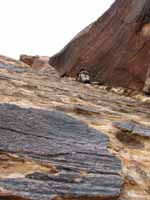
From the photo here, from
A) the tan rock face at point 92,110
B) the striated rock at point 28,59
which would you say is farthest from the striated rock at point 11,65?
the striated rock at point 28,59

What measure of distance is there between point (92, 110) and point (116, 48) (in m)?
3.68

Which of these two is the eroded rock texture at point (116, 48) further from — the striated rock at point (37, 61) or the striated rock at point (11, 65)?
the striated rock at point (37, 61)

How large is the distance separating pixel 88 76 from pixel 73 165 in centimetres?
627

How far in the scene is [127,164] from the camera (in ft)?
21.2

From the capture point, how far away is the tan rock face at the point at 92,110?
5.84m

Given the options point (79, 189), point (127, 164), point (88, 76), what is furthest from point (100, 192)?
point (88, 76)

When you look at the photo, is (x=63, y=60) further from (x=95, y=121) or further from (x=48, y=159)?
(x=48, y=159)

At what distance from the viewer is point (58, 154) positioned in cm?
609

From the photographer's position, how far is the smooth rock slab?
531 cm

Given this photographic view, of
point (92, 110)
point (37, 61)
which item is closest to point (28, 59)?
point (37, 61)

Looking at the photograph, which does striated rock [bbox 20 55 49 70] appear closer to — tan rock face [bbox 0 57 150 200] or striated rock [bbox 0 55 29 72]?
striated rock [bbox 0 55 29 72]

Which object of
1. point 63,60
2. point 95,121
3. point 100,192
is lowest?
point 100,192

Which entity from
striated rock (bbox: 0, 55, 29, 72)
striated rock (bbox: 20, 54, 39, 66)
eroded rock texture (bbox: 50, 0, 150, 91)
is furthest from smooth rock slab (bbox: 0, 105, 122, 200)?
striated rock (bbox: 20, 54, 39, 66)

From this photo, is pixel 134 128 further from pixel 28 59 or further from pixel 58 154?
pixel 28 59
